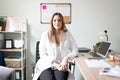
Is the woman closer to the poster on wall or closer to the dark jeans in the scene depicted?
the dark jeans

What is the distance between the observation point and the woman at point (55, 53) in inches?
94.3

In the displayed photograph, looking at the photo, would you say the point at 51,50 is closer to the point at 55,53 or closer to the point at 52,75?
the point at 55,53

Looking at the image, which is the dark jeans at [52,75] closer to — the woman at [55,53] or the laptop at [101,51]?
the woman at [55,53]

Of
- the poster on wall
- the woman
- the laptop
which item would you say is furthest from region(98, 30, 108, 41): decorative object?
the woman

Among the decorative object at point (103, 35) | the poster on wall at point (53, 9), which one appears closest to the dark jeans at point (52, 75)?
the decorative object at point (103, 35)

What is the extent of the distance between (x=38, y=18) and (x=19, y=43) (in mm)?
589

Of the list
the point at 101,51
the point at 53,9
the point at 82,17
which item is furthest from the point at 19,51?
the point at 101,51

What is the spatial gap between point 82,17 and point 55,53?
130 centimetres

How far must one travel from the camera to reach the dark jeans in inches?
92.6

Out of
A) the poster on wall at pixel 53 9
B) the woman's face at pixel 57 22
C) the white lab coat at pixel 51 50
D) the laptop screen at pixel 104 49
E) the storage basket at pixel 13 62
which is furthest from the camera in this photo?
the poster on wall at pixel 53 9

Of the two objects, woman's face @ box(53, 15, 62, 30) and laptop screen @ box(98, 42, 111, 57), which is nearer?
woman's face @ box(53, 15, 62, 30)

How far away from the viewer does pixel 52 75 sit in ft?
7.79

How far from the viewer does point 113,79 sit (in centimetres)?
162

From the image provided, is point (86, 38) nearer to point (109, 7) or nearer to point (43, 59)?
point (109, 7)
